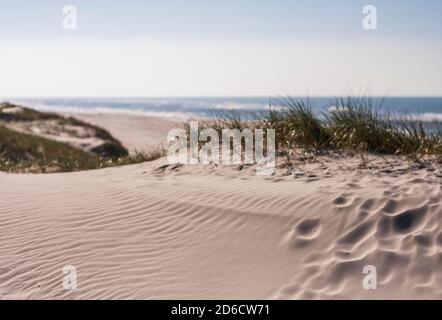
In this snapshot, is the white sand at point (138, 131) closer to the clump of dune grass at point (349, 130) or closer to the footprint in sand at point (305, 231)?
the clump of dune grass at point (349, 130)

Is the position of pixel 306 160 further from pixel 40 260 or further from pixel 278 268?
pixel 40 260

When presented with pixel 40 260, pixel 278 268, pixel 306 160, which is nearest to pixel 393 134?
pixel 306 160

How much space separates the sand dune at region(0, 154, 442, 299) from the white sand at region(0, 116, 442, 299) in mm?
13

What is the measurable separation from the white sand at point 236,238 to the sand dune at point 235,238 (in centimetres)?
1

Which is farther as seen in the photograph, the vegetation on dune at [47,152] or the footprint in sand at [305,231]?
the vegetation on dune at [47,152]

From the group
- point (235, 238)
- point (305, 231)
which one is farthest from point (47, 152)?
point (305, 231)

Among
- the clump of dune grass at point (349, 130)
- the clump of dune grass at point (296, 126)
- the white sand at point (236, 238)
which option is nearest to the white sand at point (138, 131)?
the clump of dune grass at point (296, 126)

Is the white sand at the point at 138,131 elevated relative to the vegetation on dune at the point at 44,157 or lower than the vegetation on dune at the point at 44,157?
lower

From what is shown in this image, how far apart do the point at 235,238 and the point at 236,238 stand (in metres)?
0.01

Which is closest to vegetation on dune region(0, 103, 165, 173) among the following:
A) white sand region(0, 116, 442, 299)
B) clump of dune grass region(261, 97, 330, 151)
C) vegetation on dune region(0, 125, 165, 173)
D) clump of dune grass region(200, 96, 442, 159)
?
vegetation on dune region(0, 125, 165, 173)

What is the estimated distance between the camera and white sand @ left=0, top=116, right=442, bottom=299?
523 cm

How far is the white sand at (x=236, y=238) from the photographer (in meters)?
5.23
